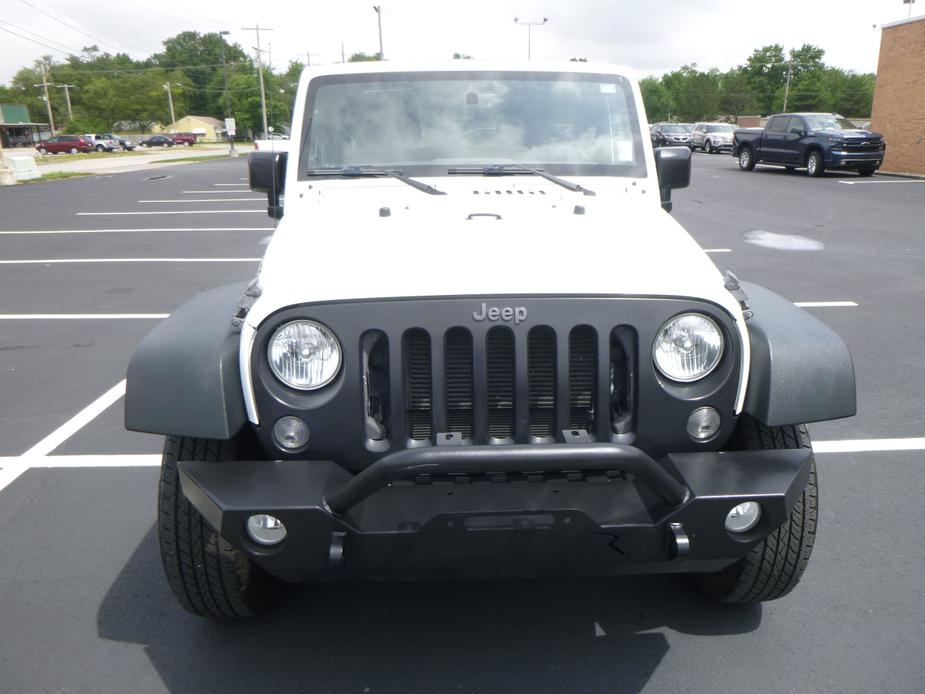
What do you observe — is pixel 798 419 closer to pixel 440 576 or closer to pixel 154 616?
pixel 440 576

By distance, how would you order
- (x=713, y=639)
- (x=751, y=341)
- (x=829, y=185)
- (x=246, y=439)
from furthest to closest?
(x=829, y=185) < (x=713, y=639) < (x=246, y=439) < (x=751, y=341)

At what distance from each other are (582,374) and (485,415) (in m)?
0.32

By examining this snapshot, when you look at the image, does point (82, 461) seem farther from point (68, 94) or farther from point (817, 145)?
point (68, 94)

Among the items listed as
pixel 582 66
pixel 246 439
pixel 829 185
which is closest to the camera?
pixel 246 439

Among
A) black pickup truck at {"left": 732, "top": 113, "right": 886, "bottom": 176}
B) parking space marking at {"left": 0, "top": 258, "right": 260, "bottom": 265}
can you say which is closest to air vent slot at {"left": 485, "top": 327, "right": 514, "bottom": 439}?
parking space marking at {"left": 0, "top": 258, "right": 260, "bottom": 265}

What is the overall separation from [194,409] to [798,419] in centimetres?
171

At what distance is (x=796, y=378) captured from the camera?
7.88 ft

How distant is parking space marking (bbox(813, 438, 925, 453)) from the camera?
442 centimetres

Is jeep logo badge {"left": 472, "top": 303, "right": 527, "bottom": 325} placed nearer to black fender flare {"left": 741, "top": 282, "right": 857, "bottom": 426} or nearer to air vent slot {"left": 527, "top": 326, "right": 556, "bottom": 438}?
air vent slot {"left": 527, "top": 326, "right": 556, "bottom": 438}

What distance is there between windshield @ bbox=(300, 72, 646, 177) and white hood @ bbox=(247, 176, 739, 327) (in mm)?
156

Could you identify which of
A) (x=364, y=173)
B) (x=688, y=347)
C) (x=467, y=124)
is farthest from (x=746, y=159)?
(x=688, y=347)

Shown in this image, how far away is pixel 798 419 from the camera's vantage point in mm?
2387

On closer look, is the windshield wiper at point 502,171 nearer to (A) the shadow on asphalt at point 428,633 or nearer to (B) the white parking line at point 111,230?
(A) the shadow on asphalt at point 428,633

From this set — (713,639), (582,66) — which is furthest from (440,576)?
(582,66)
